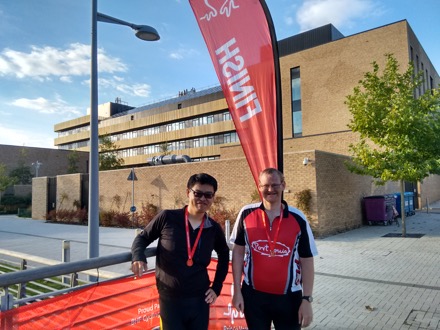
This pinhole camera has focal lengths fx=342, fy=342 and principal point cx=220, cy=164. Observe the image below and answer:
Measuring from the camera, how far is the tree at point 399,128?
12258mm

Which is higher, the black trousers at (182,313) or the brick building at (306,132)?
the brick building at (306,132)

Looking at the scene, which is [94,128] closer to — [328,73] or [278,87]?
[278,87]

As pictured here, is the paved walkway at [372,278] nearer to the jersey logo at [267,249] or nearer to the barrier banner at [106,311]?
the barrier banner at [106,311]

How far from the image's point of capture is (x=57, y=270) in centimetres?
228

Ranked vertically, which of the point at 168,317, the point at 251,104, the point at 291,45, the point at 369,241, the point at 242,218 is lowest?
the point at 369,241

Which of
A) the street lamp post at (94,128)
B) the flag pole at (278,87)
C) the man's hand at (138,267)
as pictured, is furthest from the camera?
the street lamp post at (94,128)

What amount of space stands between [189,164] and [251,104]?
1499cm

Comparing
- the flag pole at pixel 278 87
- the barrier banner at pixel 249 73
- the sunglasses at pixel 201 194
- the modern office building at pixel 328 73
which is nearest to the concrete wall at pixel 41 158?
the modern office building at pixel 328 73

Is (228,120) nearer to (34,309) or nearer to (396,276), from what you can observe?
(396,276)

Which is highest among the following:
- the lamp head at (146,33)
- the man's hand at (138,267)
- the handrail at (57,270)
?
the lamp head at (146,33)

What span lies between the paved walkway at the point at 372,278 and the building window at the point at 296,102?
774 inches

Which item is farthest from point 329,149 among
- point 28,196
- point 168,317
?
point 28,196

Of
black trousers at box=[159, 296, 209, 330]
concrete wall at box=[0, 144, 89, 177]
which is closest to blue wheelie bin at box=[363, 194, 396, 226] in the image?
black trousers at box=[159, 296, 209, 330]

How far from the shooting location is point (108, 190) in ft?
77.0
